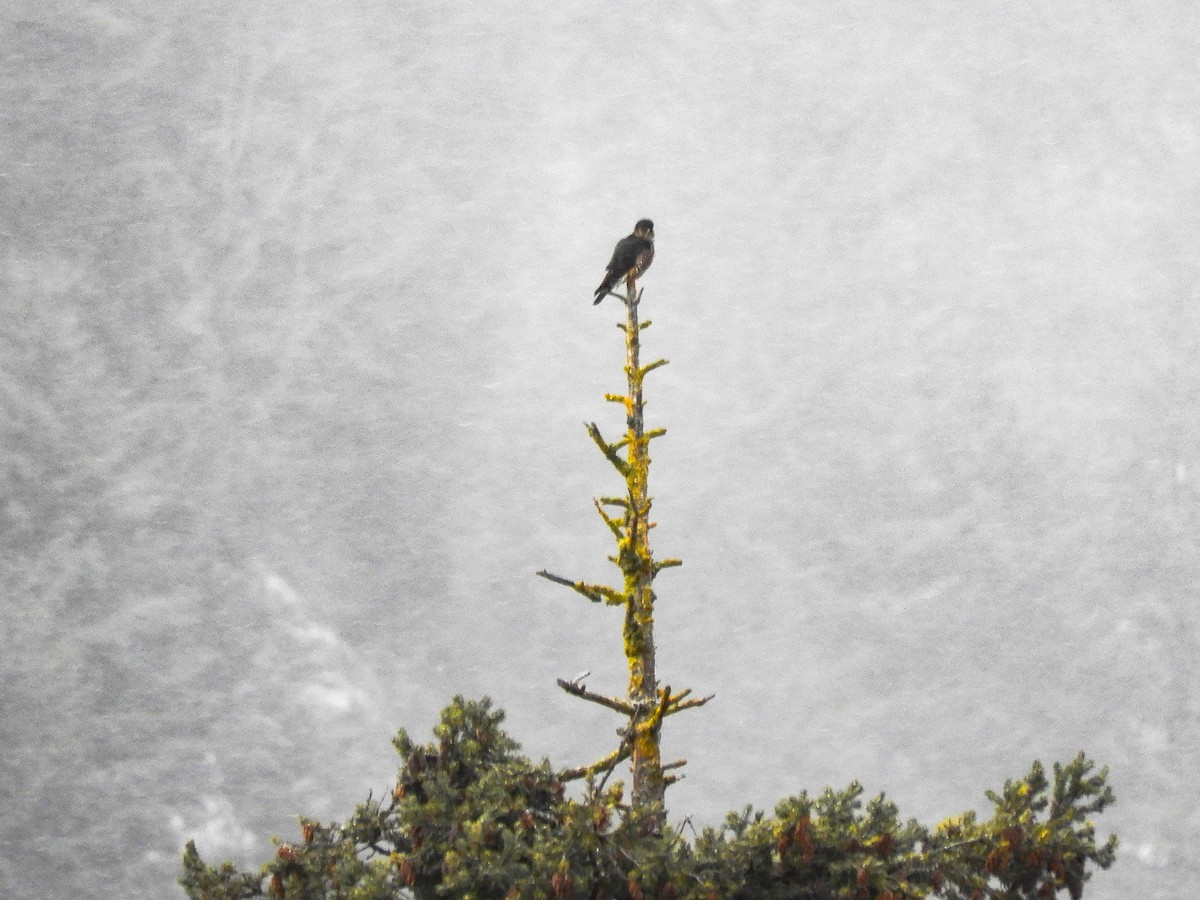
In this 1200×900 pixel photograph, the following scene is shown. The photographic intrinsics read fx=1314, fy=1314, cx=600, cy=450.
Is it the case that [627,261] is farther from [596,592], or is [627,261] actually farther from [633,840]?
[633,840]

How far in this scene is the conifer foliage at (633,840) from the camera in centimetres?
612

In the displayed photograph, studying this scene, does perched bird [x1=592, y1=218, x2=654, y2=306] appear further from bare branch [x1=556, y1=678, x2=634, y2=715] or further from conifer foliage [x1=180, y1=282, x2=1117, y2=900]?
bare branch [x1=556, y1=678, x2=634, y2=715]

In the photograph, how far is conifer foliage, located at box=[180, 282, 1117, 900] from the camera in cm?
612

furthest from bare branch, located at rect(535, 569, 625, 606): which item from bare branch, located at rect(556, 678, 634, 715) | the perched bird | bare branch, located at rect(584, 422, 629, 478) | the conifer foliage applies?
the perched bird

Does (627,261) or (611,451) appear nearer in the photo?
(611,451)

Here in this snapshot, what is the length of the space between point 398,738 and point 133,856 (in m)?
191

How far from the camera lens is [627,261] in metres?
11.3

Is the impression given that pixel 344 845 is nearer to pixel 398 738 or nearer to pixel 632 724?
pixel 398 738

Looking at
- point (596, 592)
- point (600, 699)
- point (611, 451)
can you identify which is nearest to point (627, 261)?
point (611, 451)

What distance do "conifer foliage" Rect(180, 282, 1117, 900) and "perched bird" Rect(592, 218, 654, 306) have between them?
11.3 feet

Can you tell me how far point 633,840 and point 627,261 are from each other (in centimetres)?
614

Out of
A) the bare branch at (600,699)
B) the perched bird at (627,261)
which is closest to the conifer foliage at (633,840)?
the bare branch at (600,699)

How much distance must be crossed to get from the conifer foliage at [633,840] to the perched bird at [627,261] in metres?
3.45

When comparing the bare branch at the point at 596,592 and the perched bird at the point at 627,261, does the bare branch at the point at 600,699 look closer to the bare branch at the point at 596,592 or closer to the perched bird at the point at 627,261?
the bare branch at the point at 596,592
